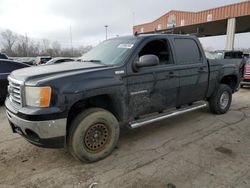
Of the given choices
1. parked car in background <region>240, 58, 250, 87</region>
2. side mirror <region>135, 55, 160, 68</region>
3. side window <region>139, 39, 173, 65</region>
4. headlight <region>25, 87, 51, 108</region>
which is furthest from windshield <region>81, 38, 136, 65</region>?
parked car in background <region>240, 58, 250, 87</region>

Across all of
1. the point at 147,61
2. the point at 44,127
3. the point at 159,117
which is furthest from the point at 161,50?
the point at 44,127

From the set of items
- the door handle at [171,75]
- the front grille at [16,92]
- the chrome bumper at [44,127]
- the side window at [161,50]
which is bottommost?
the chrome bumper at [44,127]

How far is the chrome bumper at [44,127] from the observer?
2840 millimetres

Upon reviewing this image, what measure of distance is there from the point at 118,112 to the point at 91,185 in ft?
4.09

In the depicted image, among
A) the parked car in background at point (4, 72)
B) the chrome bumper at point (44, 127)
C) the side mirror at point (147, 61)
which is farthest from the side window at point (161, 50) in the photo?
the parked car in background at point (4, 72)

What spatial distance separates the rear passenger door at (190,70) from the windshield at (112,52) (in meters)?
1.11

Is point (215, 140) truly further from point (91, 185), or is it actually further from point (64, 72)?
point (64, 72)

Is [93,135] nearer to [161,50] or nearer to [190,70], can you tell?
[161,50]

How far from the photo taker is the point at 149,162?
339cm

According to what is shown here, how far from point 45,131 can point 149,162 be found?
165 cm

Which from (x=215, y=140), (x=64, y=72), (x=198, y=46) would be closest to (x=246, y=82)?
(x=198, y=46)

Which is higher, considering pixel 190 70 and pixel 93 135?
pixel 190 70

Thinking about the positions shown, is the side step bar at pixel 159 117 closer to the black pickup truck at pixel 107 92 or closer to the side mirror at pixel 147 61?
the black pickup truck at pixel 107 92

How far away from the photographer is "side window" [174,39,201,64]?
14.7 ft
